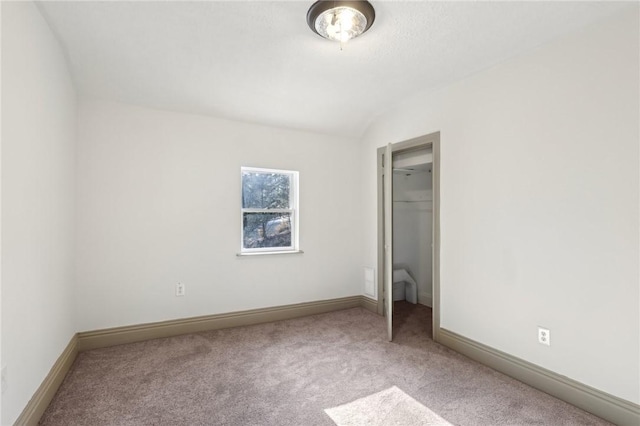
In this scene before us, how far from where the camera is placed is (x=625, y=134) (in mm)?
1914

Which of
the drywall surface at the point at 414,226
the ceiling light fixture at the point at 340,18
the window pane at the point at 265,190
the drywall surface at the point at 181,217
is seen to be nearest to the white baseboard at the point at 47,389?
the drywall surface at the point at 181,217

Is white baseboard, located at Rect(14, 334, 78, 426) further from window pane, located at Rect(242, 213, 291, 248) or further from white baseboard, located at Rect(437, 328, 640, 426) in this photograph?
white baseboard, located at Rect(437, 328, 640, 426)

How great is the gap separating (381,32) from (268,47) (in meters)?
0.84

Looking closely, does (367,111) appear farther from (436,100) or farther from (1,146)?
(1,146)

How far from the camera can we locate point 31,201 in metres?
1.87

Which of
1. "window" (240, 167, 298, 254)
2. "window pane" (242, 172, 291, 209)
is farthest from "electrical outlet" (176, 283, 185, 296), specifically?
"window pane" (242, 172, 291, 209)

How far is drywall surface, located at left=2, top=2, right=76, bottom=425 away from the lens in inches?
62.4

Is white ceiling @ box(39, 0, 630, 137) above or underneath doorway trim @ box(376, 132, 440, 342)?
above

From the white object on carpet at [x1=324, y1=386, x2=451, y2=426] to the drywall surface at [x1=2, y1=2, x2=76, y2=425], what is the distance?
1776 mm

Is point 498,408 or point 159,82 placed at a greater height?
point 159,82

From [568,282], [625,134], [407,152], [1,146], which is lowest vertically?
[568,282]

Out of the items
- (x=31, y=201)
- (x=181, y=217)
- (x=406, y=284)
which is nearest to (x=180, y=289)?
(x=181, y=217)

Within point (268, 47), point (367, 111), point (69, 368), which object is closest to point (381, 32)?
point (268, 47)

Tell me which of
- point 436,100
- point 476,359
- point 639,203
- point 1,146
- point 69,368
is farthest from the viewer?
point 436,100
